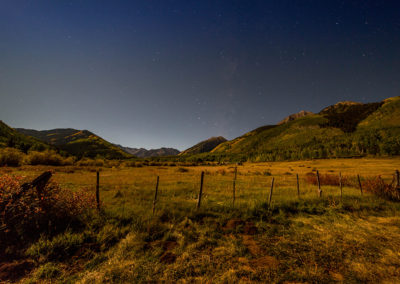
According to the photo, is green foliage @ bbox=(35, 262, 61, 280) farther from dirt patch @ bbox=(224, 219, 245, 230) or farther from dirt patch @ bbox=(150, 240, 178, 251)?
dirt patch @ bbox=(224, 219, 245, 230)

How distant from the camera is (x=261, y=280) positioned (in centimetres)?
368

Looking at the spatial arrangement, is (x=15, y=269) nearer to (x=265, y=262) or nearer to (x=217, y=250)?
(x=217, y=250)

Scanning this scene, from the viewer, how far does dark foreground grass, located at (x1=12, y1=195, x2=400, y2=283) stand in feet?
12.4

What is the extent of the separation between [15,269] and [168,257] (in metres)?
3.78

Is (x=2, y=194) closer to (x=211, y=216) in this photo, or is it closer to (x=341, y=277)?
(x=211, y=216)

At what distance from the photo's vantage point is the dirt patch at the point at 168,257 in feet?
13.9

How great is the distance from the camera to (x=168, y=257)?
14.4ft

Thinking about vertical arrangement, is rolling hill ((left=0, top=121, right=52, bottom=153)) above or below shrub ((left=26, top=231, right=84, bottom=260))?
above

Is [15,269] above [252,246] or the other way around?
above

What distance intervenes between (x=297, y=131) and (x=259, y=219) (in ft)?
615

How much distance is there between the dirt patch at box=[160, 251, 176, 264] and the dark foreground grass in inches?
1.2

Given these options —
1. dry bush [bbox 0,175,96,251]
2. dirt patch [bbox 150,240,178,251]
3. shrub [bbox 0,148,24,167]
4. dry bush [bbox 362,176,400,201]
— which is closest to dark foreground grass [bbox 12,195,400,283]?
dirt patch [bbox 150,240,178,251]

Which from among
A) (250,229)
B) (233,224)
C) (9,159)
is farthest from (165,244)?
(9,159)

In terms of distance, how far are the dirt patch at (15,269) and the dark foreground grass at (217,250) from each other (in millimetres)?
155
